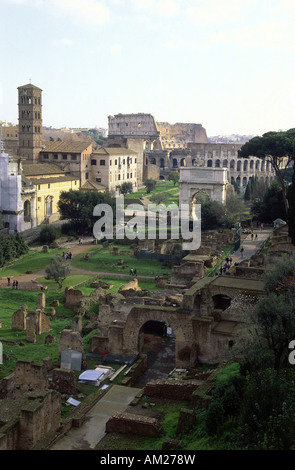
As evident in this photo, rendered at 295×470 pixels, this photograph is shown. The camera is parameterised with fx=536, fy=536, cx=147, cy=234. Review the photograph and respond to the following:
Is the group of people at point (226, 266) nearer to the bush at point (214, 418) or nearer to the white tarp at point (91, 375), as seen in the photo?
the white tarp at point (91, 375)

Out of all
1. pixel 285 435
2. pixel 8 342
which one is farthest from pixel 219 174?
pixel 285 435

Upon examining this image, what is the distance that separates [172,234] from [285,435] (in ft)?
99.0

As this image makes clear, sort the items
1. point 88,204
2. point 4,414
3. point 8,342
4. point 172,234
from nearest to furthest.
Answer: point 4,414 → point 8,342 → point 172,234 → point 88,204

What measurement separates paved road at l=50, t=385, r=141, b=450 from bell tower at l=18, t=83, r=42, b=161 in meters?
45.8

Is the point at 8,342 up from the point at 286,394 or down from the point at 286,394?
down

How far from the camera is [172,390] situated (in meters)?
14.2

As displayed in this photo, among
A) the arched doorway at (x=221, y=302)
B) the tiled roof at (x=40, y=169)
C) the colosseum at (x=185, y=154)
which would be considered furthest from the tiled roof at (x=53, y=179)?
the arched doorway at (x=221, y=302)

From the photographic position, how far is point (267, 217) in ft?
137

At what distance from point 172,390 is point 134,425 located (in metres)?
2.41

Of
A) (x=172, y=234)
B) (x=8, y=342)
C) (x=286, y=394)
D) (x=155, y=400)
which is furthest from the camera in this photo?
(x=172, y=234)

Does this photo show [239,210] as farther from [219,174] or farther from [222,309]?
[222,309]

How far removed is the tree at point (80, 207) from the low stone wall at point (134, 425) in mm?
31163

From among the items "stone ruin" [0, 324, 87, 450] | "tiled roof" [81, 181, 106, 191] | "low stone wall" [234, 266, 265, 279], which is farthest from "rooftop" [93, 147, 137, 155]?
"stone ruin" [0, 324, 87, 450]

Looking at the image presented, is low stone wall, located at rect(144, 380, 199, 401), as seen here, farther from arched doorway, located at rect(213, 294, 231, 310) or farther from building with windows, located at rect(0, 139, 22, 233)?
building with windows, located at rect(0, 139, 22, 233)
